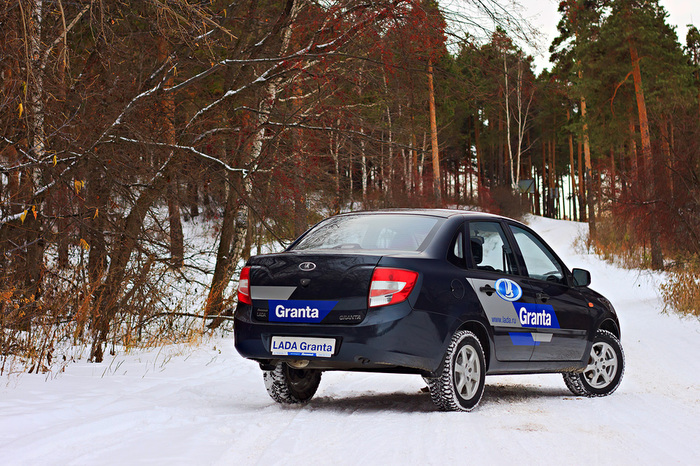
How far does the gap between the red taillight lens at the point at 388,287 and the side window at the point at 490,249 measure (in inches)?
41.6

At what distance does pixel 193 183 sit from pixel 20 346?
359cm

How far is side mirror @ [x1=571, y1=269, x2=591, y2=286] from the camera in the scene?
26.4ft

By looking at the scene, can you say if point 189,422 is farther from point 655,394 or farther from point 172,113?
point 172,113

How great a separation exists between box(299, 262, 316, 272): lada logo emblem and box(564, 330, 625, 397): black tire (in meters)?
3.45

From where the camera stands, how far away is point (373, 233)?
693 cm

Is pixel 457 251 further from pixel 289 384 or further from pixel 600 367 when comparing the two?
pixel 600 367

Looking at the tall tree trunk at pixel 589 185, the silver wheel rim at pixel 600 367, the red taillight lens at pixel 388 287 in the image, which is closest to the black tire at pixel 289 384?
the red taillight lens at pixel 388 287

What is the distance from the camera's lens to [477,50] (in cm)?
1083

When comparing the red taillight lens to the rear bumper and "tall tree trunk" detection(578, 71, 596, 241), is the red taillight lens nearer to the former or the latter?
the rear bumper

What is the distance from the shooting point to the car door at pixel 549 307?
756cm

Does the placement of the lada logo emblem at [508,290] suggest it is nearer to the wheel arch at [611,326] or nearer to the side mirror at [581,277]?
the side mirror at [581,277]

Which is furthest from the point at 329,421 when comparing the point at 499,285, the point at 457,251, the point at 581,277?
the point at 581,277

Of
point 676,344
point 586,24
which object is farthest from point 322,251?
point 586,24

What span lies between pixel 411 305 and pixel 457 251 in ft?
3.05
